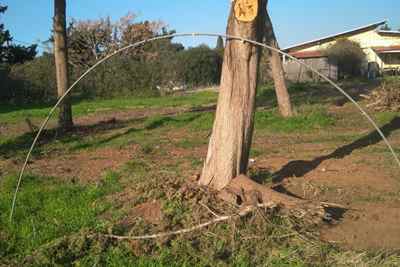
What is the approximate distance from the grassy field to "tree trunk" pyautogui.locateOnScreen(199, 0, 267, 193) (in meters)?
0.38

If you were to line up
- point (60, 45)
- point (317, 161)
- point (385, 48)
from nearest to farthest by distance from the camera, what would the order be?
point (317, 161), point (60, 45), point (385, 48)

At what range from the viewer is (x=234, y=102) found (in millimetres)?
5246

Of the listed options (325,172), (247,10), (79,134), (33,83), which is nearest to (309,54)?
(33,83)

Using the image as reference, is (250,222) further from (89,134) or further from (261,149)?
(89,134)

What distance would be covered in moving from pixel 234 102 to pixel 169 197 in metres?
1.18

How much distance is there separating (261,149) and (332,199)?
10.8 feet

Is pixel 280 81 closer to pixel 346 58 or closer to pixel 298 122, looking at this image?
pixel 298 122

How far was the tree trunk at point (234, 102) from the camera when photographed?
17.1 ft

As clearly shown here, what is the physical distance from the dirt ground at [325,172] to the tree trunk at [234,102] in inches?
25.0

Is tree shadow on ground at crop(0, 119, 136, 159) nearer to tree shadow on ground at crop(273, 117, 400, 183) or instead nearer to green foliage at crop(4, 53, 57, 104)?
tree shadow on ground at crop(273, 117, 400, 183)

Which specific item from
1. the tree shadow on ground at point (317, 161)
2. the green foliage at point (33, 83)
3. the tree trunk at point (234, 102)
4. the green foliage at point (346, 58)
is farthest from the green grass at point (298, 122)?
the green foliage at point (346, 58)

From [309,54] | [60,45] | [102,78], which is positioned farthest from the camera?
[309,54]

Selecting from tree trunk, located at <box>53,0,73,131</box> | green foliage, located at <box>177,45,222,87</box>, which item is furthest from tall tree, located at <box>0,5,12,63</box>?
tree trunk, located at <box>53,0,73,131</box>

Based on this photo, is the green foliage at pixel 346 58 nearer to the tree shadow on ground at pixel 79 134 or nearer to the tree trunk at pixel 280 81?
the tree trunk at pixel 280 81
